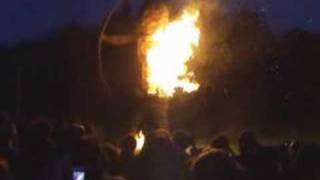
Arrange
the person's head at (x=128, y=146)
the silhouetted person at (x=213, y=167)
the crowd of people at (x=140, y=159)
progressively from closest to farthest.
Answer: the silhouetted person at (x=213, y=167), the crowd of people at (x=140, y=159), the person's head at (x=128, y=146)

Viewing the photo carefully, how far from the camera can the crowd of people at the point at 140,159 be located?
777 cm

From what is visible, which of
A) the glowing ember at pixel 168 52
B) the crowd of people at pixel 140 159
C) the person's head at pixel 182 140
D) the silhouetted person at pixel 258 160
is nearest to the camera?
the crowd of people at pixel 140 159

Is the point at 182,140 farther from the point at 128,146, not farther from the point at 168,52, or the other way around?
the point at 168,52

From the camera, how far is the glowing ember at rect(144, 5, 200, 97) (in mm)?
16734

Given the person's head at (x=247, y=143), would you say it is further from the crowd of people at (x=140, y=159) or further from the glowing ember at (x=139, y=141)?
the glowing ember at (x=139, y=141)

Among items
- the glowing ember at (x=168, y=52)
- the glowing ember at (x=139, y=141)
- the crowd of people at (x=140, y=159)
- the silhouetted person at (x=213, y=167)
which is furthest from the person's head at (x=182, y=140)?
the glowing ember at (x=168, y=52)

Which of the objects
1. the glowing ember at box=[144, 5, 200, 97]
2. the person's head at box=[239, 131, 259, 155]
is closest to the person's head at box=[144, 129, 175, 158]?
the person's head at box=[239, 131, 259, 155]

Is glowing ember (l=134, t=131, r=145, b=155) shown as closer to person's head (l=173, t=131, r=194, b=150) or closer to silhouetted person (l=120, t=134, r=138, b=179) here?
silhouetted person (l=120, t=134, r=138, b=179)

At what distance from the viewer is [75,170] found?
790 centimetres

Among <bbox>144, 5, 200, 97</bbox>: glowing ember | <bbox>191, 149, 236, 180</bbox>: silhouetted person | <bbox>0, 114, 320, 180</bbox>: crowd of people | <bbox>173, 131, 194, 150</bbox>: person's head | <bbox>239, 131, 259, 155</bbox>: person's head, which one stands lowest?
<bbox>191, 149, 236, 180</bbox>: silhouetted person

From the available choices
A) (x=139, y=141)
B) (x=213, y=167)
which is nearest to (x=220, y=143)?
(x=139, y=141)

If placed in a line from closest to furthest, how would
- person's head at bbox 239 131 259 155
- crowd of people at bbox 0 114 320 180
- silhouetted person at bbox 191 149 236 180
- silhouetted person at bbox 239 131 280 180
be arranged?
silhouetted person at bbox 191 149 236 180, crowd of people at bbox 0 114 320 180, silhouetted person at bbox 239 131 280 180, person's head at bbox 239 131 259 155

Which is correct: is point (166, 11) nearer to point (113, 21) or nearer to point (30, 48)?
point (113, 21)

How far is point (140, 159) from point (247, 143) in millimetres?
974
